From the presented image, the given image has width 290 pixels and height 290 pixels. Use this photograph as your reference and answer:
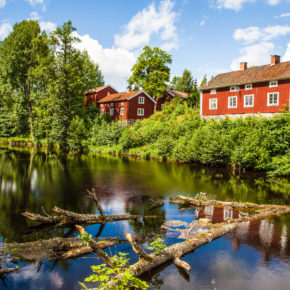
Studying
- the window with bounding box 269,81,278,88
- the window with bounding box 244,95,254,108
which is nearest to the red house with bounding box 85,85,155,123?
the window with bounding box 244,95,254,108

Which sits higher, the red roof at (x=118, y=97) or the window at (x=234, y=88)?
the red roof at (x=118, y=97)

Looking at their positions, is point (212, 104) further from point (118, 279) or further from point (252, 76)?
point (118, 279)

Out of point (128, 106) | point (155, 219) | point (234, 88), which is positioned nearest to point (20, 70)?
point (128, 106)

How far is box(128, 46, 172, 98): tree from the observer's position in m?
53.2

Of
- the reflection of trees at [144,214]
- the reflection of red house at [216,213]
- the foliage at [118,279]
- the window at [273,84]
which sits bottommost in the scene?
the reflection of trees at [144,214]

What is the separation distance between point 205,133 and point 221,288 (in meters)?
23.5

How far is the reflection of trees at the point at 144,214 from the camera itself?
1059 centimetres

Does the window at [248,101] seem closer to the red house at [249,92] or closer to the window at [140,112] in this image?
the red house at [249,92]

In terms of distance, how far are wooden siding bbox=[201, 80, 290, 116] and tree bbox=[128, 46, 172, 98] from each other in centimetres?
1688

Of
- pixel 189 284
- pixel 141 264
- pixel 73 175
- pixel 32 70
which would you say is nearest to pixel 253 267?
pixel 189 284

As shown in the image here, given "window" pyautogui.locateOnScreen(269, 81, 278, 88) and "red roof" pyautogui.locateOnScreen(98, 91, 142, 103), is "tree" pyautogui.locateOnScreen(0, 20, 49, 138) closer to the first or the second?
"red roof" pyautogui.locateOnScreen(98, 91, 142, 103)

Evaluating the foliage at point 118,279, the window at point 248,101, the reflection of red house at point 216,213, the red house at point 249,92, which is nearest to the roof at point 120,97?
the red house at point 249,92

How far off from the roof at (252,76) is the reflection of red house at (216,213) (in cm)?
2218

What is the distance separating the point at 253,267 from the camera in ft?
26.2
